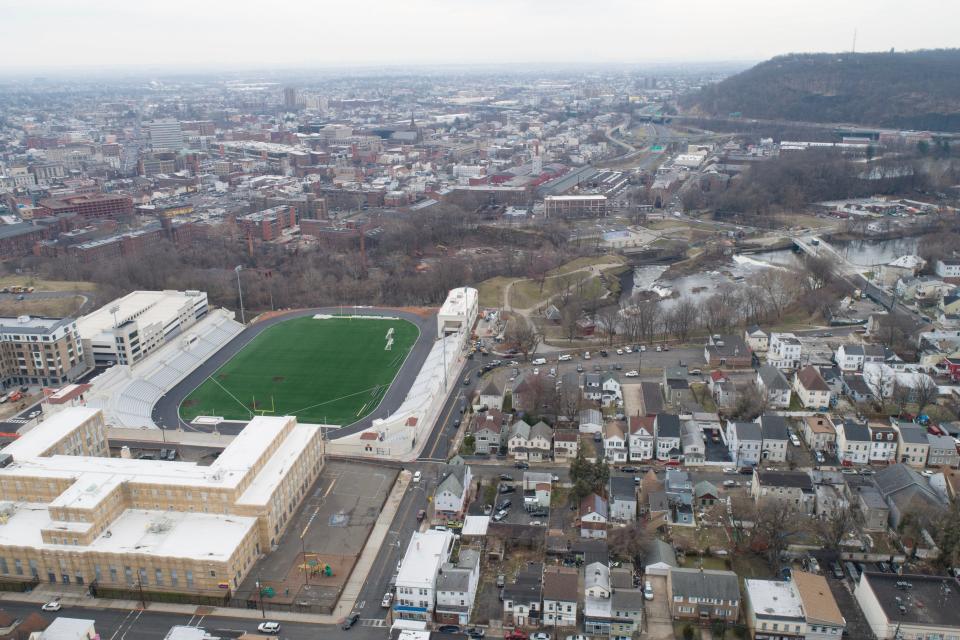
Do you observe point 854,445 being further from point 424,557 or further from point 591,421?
point 424,557

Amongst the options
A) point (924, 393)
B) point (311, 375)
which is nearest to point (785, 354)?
point (924, 393)

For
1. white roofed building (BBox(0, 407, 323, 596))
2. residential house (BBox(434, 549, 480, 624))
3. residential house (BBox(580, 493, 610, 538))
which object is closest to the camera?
residential house (BBox(434, 549, 480, 624))

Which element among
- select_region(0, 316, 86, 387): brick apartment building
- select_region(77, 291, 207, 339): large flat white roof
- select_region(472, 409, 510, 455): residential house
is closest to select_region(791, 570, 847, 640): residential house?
select_region(472, 409, 510, 455): residential house

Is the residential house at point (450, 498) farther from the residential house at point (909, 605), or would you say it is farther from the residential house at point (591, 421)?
the residential house at point (909, 605)

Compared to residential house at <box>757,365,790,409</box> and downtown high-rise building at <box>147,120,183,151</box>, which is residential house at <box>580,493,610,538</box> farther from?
downtown high-rise building at <box>147,120,183,151</box>

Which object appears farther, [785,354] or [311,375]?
[311,375]
